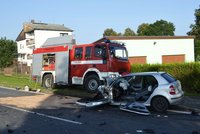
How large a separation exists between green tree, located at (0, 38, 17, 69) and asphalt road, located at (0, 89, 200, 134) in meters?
50.1

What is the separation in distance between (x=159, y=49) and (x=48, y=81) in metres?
23.2

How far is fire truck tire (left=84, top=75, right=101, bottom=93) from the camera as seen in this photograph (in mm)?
18656

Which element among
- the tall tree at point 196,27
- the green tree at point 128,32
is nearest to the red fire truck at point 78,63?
the tall tree at point 196,27

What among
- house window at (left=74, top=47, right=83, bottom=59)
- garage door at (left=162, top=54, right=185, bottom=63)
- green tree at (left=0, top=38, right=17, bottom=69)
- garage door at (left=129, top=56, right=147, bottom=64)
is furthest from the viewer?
green tree at (left=0, top=38, right=17, bottom=69)

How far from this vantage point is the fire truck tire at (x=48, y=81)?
22.2 metres

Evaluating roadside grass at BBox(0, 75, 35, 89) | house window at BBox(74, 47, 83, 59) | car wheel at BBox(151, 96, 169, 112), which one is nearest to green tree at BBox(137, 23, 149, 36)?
roadside grass at BBox(0, 75, 35, 89)

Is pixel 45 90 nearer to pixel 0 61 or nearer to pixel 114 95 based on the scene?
pixel 114 95

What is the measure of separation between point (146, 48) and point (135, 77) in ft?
95.0

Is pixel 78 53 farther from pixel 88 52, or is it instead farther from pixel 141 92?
pixel 141 92

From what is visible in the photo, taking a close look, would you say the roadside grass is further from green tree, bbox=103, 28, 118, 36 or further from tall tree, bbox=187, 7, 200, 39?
green tree, bbox=103, 28, 118, 36

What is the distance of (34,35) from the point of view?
77375 millimetres

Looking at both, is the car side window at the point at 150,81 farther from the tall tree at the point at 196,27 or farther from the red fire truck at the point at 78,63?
the tall tree at the point at 196,27

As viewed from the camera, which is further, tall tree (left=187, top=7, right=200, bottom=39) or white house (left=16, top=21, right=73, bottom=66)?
white house (left=16, top=21, right=73, bottom=66)

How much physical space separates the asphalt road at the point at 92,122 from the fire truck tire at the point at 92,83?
4.71 metres
